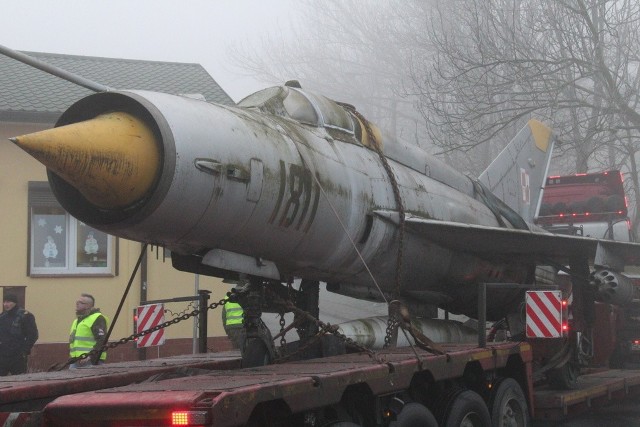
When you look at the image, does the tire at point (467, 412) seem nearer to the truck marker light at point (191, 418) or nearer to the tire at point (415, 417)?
the tire at point (415, 417)

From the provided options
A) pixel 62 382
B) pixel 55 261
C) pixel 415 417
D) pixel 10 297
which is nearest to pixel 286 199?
pixel 415 417

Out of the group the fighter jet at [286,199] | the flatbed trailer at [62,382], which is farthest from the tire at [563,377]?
the flatbed trailer at [62,382]

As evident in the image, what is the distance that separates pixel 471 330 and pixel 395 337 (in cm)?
165

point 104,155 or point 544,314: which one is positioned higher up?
point 104,155

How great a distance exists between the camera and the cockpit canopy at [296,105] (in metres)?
6.61

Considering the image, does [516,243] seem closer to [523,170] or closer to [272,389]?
[523,170]

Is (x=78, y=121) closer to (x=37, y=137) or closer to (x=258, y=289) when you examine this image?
(x=37, y=137)

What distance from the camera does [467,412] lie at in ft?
20.9

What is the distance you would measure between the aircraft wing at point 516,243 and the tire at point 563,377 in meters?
1.09

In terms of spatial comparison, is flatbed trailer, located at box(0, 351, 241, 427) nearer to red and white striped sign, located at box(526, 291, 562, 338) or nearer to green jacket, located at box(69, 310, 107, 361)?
red and white striped sign, located at box(526, 291, 562, 338)

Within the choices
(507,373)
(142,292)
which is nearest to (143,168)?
(507,373)

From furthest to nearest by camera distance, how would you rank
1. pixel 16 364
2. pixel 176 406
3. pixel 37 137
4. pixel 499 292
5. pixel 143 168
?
pixel 16 364
pixel 499 292
pixel 143 168
pixel 37 137
pixel 176 406

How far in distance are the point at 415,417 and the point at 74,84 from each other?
30.1 feet

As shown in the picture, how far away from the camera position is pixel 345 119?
23.4 feet
